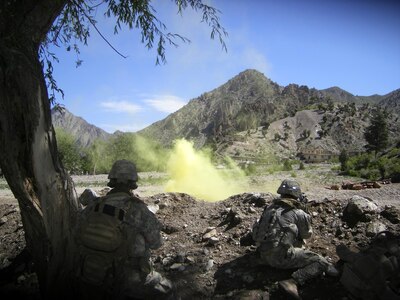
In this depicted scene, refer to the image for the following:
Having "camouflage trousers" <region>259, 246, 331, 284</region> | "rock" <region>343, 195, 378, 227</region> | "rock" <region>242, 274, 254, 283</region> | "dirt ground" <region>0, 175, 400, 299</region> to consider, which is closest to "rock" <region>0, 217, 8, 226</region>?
"dirt ground" <region>0, 175, 400, 299</region>

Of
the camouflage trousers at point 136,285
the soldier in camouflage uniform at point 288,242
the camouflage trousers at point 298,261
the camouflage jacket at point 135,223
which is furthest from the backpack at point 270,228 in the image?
the camouflage jacket at point 135,223

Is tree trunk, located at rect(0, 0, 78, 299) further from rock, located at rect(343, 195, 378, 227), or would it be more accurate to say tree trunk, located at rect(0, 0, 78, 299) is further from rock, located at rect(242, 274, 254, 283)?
rock, located at rect(343, 195, 378, 227)

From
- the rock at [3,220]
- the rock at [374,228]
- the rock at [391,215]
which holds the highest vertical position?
the rock at [3,220]

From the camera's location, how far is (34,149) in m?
4.05

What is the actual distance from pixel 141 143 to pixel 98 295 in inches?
1656

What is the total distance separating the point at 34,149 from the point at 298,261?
3.91 metres

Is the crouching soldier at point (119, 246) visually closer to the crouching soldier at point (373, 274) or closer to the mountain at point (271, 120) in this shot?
the crouching soldier at point (373, 274)

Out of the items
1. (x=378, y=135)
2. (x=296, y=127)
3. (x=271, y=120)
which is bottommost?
(x=378, y=135)

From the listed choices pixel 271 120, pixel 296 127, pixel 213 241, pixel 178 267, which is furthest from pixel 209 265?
pixel 271 120

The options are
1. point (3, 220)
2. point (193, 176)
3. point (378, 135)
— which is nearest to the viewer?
point (3, 220)

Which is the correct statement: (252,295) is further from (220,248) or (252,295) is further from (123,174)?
(123,174)

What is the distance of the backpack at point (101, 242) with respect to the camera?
13.1 feet

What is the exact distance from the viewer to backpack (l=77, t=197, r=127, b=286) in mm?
4004

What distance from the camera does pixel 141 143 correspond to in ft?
150
